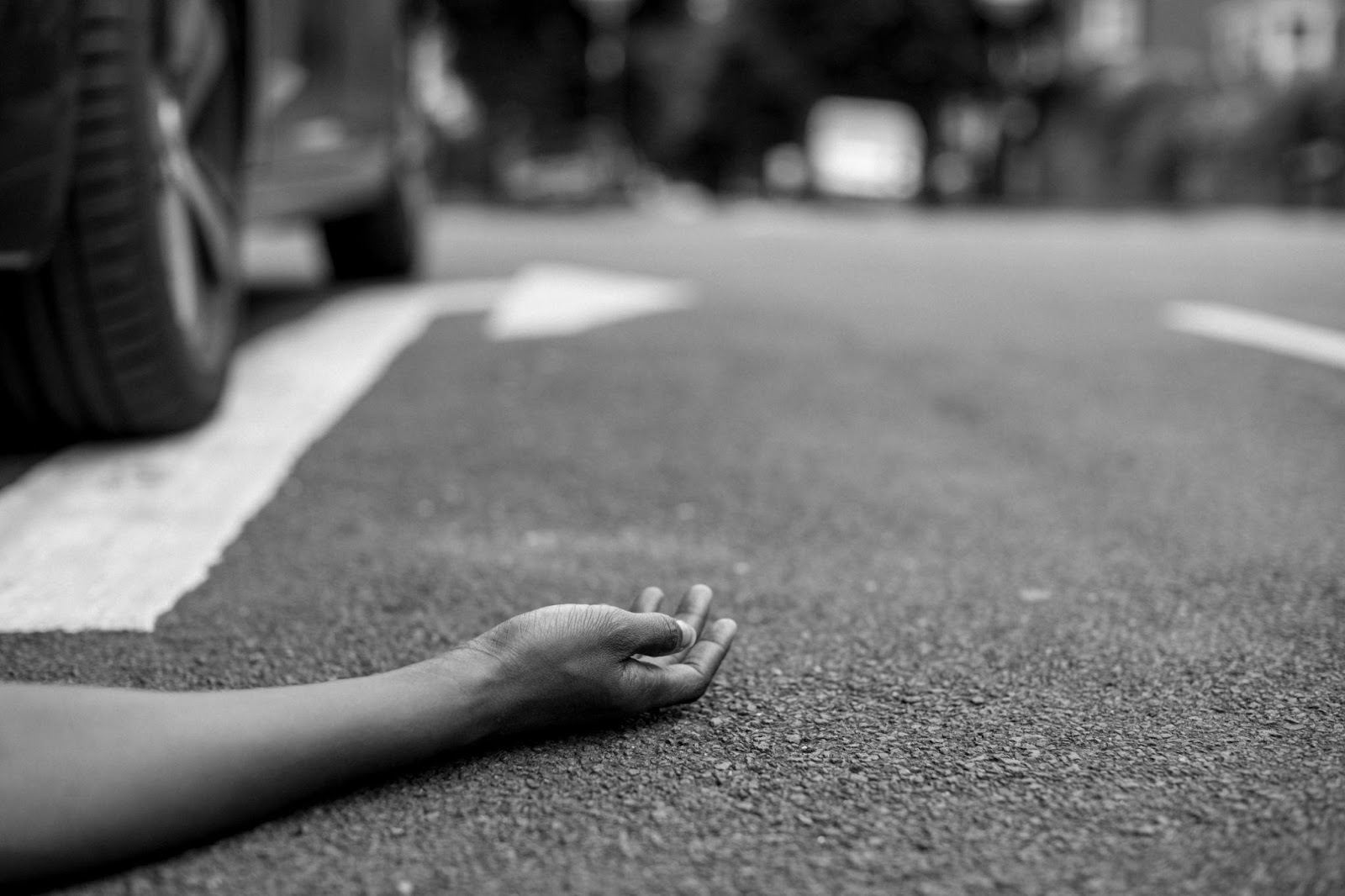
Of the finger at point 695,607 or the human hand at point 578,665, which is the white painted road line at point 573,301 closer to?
the finger at point 695,607

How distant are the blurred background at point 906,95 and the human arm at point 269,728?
21.3m

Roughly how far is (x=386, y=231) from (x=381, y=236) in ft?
0.11

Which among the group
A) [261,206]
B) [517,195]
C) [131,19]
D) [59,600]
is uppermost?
[131,19]

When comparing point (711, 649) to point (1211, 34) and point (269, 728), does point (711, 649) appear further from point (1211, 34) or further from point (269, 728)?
point (1211, 34)

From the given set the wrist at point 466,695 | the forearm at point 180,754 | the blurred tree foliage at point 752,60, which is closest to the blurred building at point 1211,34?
the blurred tree foliage at point 752,60

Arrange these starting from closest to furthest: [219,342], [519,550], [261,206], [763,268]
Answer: [519,550]
[219,342]
[261,206]
[763,268]

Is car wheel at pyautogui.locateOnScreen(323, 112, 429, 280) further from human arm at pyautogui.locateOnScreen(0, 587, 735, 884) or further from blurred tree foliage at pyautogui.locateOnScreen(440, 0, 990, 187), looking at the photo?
blurred tree foliage at pyautogui.locateOnScreen(440, 0, 990, 187)

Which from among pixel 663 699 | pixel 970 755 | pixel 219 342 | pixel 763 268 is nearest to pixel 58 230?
pixel 219 342

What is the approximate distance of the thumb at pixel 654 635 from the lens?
1.69 m

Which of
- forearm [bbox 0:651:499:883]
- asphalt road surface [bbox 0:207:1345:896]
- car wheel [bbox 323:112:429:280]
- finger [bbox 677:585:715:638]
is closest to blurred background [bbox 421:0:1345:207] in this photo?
car wheel [bbox 323:112:429:280]

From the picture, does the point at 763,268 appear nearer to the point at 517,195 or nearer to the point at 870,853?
the point at 870,853

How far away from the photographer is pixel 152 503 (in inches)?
105

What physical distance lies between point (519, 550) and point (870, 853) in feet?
3.84

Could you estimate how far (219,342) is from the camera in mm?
3281
